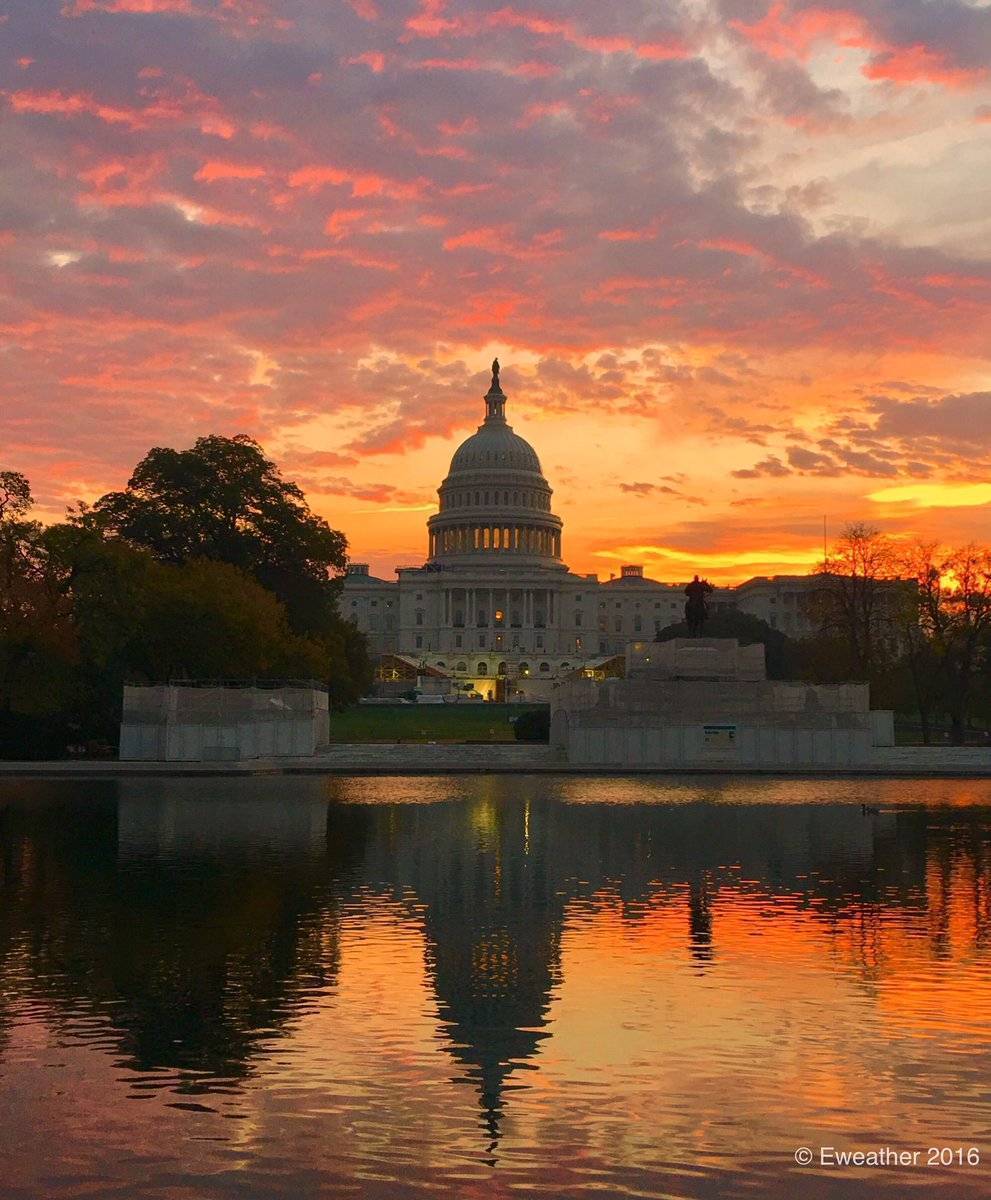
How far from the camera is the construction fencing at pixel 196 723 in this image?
196ft

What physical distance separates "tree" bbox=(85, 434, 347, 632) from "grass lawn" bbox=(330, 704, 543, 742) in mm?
7052

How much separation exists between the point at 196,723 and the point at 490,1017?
151 ft

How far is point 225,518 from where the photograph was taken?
82375mm

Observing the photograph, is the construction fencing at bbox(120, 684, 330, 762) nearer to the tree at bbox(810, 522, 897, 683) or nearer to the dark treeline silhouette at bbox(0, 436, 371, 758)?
the dark treeline silhouette at bbox(0, 436, 371, 758)

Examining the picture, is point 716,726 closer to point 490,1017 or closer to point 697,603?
point 697,603

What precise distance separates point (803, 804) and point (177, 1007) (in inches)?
1151

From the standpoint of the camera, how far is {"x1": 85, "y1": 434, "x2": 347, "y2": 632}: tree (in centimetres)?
8138

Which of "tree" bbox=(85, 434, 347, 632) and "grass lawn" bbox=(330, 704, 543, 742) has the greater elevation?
"tree" bbox=(85, 434, 347, 632)

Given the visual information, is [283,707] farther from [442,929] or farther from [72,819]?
[442,929]

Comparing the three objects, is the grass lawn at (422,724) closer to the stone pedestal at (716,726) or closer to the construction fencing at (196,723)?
the construction fencing at (196,723)

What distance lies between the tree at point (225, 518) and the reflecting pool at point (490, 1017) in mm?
50982

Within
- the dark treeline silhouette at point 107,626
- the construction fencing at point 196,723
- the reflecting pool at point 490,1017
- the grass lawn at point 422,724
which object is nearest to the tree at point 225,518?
the dark treeline silhouette at point 107,626

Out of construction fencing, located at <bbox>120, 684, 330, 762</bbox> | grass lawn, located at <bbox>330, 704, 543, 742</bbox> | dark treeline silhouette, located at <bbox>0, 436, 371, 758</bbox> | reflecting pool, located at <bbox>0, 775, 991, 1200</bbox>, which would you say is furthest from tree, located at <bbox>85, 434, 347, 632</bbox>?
reflecting pool, located at <bbox>0, 775, 991, 1200</bbox>

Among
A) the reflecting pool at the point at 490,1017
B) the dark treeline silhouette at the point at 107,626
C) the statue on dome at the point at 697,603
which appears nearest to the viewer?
the reflecting pool at the point at 490,1017
